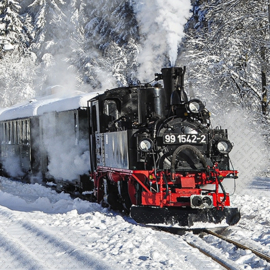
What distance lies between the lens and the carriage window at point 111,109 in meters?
8.50

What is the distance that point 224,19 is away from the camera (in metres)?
12.6

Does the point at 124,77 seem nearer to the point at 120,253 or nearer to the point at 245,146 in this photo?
the point at 245,146

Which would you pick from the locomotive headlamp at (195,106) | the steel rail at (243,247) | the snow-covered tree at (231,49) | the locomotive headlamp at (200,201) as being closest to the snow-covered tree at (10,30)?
the snow-covered tree at (231,49)

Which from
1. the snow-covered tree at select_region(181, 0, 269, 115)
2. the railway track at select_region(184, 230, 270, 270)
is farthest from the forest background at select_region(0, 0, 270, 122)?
the railway track at select_region(184, 230, 270, 270)

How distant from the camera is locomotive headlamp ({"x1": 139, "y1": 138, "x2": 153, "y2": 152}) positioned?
6.93m

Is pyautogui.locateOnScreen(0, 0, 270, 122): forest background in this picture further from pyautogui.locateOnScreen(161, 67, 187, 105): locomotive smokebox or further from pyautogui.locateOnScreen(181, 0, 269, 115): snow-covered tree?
pyautogui.locateOnScreen(161, 67, 187, 105): locomotive smokebox

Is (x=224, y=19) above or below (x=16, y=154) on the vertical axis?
above

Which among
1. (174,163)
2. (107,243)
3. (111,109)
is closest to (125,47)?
(111,109)

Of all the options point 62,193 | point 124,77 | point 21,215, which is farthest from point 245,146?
point 124,77

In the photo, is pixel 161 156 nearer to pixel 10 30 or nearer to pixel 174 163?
pixel 174 163

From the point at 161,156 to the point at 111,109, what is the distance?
1961 mm

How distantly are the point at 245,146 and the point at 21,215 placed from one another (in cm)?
852

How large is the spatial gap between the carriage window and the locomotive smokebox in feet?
4.40

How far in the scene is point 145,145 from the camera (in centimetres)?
695
